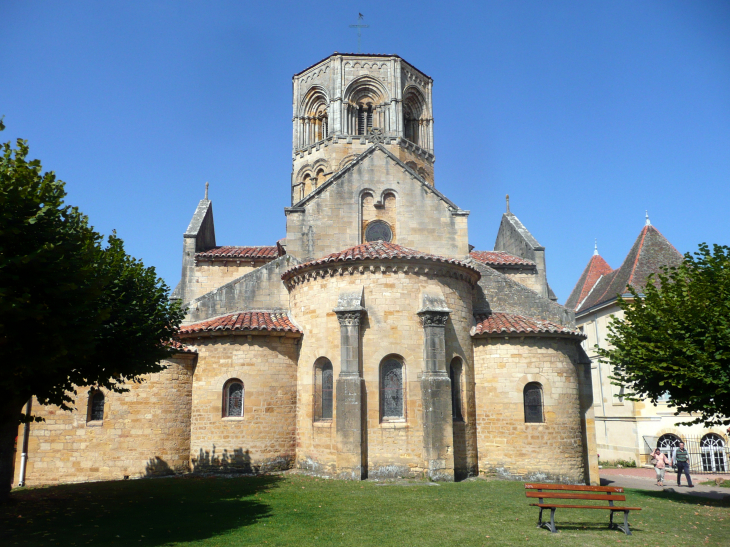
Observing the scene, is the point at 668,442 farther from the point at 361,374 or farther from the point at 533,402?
the point at 361,374

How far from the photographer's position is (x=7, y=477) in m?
14.2

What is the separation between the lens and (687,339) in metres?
15.6

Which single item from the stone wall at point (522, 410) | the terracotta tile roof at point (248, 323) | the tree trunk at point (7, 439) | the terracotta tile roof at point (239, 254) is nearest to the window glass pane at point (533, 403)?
the stone wall at point (522, 410)

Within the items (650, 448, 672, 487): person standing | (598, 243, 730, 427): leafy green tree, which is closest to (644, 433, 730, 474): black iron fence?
(650, 448, 672, 487): person standing

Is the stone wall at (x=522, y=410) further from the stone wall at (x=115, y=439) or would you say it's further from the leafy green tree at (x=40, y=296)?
the leafy green tree at (x=40, y=296)

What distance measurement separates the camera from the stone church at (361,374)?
1866cm

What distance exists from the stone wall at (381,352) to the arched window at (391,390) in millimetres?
231

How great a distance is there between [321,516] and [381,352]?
273 inches

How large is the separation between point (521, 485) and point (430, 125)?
69.6 feet

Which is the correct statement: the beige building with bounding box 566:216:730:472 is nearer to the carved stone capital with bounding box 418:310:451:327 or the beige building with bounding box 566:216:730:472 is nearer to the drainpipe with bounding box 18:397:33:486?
the carved stone capital with bounding box 418:310:451:327

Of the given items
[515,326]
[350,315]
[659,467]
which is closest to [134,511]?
[350,315]

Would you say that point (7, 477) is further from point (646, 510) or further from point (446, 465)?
point (646, 510)

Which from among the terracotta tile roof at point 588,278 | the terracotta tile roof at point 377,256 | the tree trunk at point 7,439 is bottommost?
the tree trunk at point 7,439

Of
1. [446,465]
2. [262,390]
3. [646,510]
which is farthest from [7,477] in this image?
[646,510]
